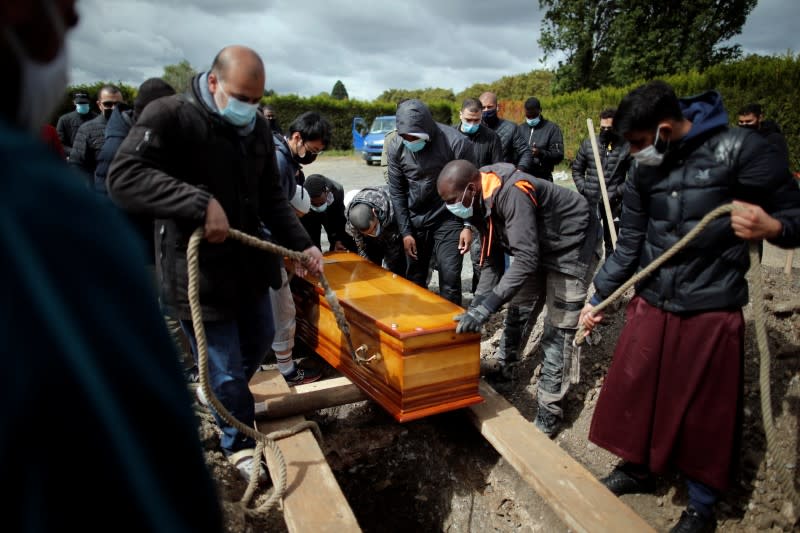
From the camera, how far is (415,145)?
4238 millimetres

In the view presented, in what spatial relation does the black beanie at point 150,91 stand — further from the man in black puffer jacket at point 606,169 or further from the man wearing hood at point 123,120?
the man in black puffer jacket at point 606,169

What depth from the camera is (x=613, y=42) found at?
24844mm

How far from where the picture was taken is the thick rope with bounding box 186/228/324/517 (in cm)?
205

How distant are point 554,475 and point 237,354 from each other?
159 cm

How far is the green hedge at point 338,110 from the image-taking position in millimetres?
24422

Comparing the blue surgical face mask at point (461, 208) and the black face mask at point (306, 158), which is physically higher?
the black face mask at point (306, 158)

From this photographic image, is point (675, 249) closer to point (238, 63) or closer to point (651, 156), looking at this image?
point (651, 156)

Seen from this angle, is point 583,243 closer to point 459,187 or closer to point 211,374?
point 459,187

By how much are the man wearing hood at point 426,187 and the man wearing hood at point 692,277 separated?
1922 millimetres

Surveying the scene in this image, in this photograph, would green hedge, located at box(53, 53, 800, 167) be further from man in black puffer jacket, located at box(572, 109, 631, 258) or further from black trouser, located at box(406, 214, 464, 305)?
black trouser, located at box(406, 214, 464, 305)

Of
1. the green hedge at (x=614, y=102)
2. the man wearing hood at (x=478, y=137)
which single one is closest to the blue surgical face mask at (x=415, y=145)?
the man wearing hood at (x=478, y=137)

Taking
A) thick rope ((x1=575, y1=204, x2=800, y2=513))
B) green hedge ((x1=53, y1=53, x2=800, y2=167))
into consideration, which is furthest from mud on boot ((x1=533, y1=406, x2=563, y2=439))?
green hedge ((x1=53, y1=53, x2=800, y2=167))

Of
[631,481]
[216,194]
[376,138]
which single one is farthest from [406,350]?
[376,138]

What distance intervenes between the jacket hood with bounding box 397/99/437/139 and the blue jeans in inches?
84.8
